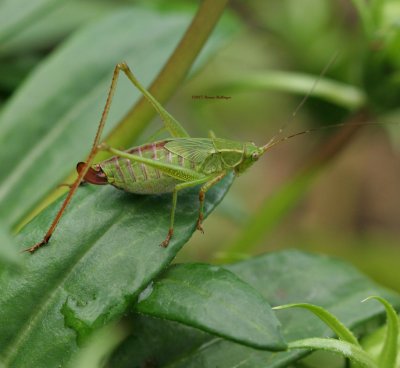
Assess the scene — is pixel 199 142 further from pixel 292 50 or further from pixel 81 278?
pixel 292 50

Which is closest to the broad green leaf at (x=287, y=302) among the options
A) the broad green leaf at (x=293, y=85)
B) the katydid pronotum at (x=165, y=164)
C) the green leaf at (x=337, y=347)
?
the green leaf at (x=337, y=347)

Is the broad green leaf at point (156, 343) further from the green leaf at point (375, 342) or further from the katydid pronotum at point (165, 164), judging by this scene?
the green leaf at point (375, 342)

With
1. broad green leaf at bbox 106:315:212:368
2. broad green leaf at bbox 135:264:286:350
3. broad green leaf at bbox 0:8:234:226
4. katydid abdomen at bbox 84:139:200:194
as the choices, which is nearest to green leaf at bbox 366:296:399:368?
broad green leaf at bbox 135:264:286:350

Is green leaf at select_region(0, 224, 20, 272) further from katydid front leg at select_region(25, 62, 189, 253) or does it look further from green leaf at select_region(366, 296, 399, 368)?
green leaf at select_region(366, 296, 399, 368)

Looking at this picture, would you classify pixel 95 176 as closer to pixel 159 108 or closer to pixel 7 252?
pixel 159 108

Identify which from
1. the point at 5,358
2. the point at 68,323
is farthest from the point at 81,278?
the point at 5,358

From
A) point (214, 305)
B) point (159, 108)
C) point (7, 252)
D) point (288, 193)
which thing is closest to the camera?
point (7, 252)

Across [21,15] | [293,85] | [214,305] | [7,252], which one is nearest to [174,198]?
[214,305]
